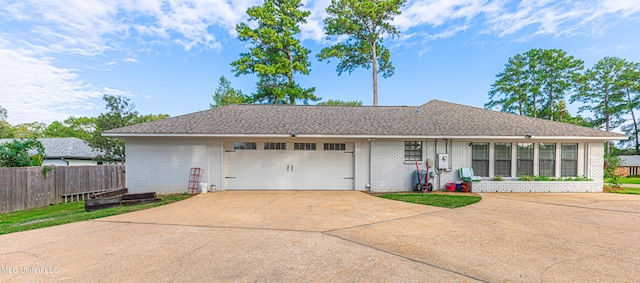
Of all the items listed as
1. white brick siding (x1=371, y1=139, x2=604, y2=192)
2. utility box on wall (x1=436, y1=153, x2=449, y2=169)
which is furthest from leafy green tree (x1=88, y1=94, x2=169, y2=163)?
utility box on wall (x1=436, y1=153, x2=449, y2=169)

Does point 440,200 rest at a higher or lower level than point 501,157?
lower

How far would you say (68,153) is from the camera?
18516mm

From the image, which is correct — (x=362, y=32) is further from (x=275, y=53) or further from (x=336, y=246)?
(x=336, y=246)

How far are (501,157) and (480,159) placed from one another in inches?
33.9

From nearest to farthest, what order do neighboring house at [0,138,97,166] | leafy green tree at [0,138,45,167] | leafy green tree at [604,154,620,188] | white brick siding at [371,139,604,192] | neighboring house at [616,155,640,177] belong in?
leafy green tree at [0,138,45,167] → white brick siding at [371,139,604,192] → leafy green tree at [604,154,620,188] → neighboring house at [0,138,97,166] → neighboring house at [616,155,640,177]

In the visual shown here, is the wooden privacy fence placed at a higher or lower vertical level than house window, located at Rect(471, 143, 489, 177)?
lower

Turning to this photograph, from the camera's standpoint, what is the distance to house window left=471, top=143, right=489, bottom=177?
993 cm

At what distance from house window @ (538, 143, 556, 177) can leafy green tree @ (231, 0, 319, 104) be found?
14626mm

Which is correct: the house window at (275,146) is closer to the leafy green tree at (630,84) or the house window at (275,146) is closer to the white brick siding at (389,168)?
the white brick siding at (389,168)

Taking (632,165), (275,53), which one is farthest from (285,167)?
(632,165)

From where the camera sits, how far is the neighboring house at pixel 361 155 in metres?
9.45

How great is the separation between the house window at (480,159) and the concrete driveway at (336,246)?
3.55 m

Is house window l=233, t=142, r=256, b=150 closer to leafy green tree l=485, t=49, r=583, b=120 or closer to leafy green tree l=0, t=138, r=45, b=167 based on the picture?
leafy green tree l=0, t=138, r=45, b=167

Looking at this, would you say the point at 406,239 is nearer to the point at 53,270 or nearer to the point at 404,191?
the point at 53,270
